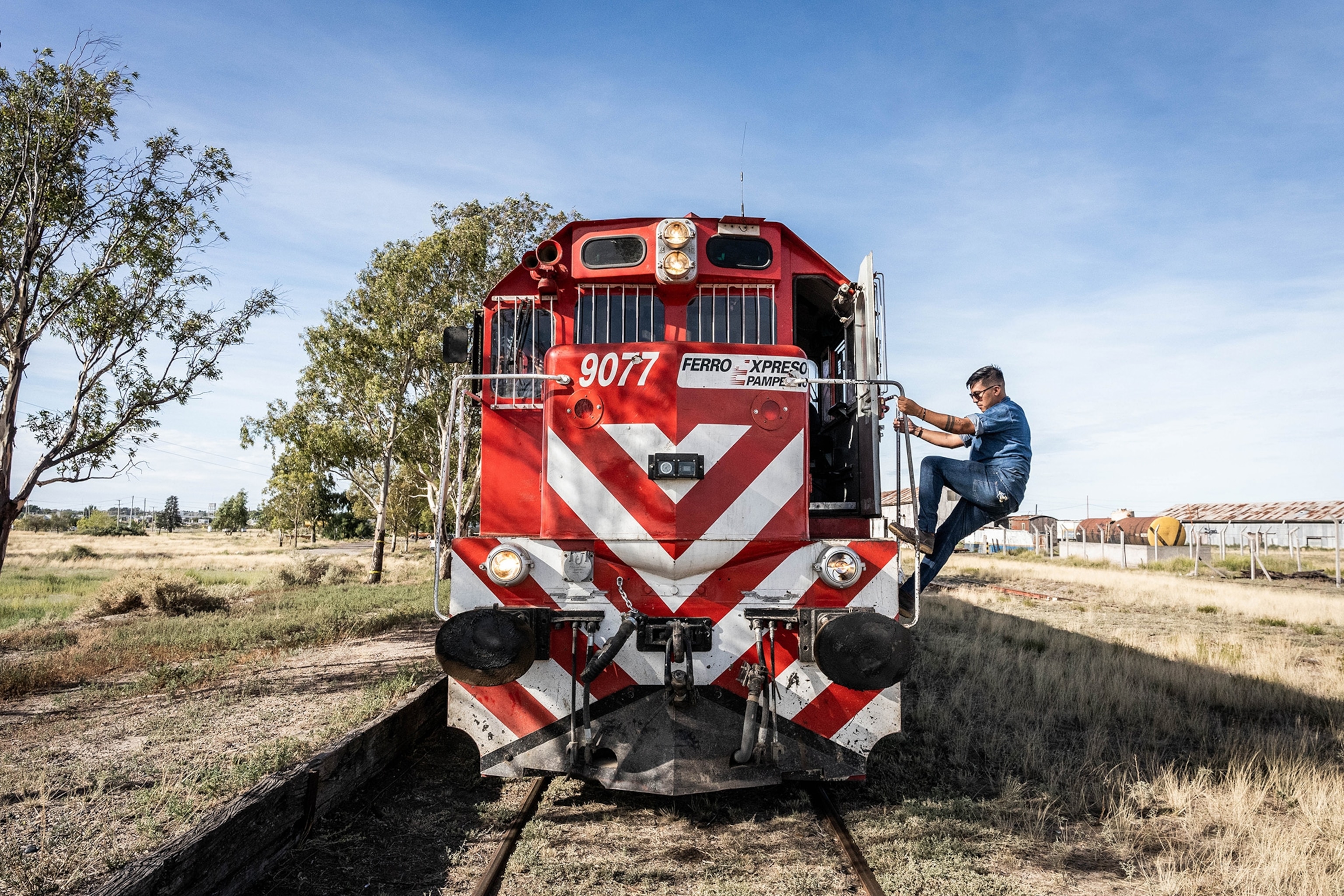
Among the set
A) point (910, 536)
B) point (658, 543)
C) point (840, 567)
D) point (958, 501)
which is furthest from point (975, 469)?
point (658, 543)

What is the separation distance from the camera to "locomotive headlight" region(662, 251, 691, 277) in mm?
4988

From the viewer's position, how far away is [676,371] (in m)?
4.80

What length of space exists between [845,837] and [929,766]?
164 centimetres

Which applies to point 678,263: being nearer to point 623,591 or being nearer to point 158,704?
point 623,591

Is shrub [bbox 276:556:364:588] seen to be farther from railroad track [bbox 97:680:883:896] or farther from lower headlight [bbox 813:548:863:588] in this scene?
lower headlight [bbox 813:548:863:588]

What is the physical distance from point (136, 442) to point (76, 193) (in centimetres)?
260

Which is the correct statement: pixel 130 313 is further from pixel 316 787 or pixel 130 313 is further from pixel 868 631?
pixel 868 631

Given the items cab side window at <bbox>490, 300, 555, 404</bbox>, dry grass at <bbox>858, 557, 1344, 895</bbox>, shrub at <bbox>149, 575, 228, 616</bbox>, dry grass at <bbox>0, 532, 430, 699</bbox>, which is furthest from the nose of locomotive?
shrub at <bbox>149, 575, 228, 616</bbox>

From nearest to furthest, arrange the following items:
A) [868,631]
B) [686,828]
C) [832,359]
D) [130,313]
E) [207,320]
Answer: [868,631], [686,828], [832,359], [130,313], [207,320]

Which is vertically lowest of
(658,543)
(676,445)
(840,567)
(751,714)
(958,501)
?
(751,714)

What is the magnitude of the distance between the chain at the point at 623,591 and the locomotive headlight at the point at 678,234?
7.04ft

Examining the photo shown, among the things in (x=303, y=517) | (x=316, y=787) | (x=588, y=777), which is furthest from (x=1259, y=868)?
(x=303, y=517)

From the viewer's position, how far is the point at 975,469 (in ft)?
17.7

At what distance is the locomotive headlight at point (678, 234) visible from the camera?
4.98 metres
